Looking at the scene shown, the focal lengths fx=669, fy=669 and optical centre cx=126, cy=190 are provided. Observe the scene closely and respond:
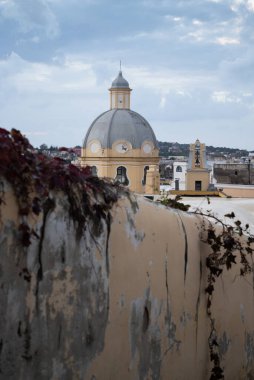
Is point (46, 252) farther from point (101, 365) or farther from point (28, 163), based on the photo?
point (101, 365)

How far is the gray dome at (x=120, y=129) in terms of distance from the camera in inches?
1177

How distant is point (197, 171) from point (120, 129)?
4.81 metres

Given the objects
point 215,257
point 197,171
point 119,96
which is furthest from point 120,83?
point 215,257

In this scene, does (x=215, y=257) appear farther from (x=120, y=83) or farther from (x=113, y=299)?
(x=120, y=83)

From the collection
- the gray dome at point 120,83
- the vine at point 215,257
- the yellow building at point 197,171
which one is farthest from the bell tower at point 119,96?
the vine at point 215,257

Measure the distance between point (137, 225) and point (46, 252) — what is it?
2.09ft

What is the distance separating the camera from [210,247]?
12.6ft

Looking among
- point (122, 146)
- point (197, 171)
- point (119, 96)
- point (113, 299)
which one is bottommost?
point (113, 299)

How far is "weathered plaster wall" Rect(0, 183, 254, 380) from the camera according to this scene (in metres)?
2.57

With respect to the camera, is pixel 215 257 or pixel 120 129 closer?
pixel 215 257

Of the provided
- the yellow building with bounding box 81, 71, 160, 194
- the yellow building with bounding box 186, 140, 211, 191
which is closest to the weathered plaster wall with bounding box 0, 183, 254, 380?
the yellow building with bounding box 81, 71, 160, 194

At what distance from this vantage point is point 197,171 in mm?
32656

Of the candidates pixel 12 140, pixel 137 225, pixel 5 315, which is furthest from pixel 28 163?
pixel 137 225

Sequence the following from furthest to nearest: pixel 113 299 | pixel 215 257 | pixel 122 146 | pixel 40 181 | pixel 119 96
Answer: pixel 119 96 < pixel 122 146 < pixel 215 257 < pixel 113 299 < pixel 40 181
